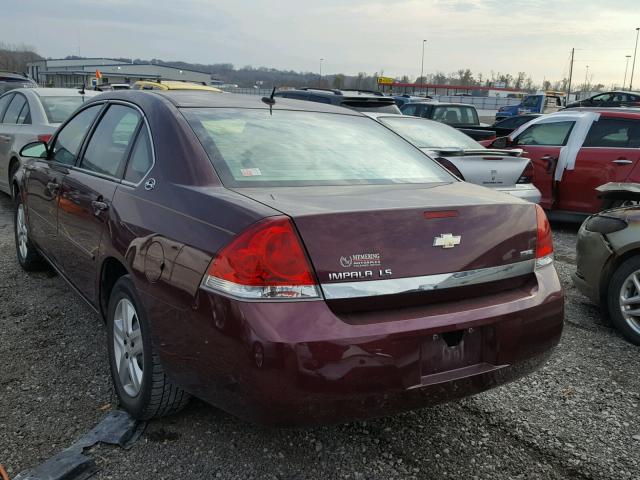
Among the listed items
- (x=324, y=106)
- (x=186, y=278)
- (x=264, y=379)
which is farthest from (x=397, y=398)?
(x=324, y=106)

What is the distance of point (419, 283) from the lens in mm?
2322

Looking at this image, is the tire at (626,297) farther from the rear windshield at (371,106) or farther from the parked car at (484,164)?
the rear windshield at (371,106)

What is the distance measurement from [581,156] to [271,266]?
6.70 metres

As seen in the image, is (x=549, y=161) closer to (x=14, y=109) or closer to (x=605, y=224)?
(x=605, y=224)

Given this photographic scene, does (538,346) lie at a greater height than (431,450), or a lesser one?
greater

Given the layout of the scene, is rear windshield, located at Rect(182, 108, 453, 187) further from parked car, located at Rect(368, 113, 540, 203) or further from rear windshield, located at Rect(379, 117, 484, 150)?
rear windshield, located at Rect(379, 117, 484, 150)

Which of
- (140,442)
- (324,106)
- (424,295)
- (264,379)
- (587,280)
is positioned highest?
(324,106)

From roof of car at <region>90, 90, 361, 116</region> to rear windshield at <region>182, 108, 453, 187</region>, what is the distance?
0.09m

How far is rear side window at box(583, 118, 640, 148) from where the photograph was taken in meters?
7.50

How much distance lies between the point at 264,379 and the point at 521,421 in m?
1.60

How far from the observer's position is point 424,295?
2.35m

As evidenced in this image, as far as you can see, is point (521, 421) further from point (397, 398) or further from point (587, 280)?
point (587, 280)

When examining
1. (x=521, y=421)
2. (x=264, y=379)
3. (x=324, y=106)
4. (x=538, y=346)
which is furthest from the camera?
(x=324, y=106)

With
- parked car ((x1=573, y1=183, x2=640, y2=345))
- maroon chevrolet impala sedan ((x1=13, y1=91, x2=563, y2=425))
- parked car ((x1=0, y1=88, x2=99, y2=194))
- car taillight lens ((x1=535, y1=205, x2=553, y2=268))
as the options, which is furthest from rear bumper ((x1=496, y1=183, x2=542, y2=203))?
parked car ((x1=0, y1=88, x2=99, y2=194))
